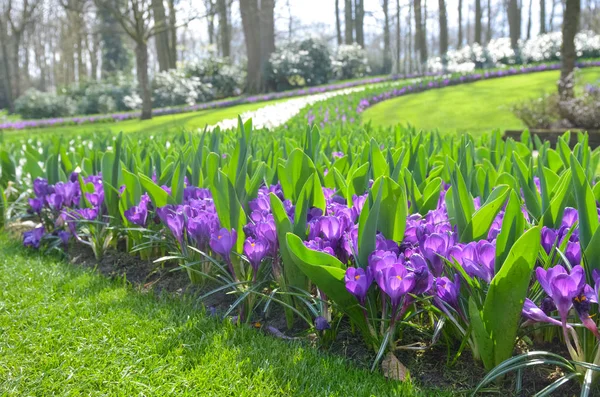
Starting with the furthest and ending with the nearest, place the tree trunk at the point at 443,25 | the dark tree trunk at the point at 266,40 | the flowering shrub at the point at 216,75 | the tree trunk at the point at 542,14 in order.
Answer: the tree trunk at the point at 542,14
the flowering shrub at the point at 216,75
the tree trunk at the point at 443,25
the dark tree trunk at the point at 266,40

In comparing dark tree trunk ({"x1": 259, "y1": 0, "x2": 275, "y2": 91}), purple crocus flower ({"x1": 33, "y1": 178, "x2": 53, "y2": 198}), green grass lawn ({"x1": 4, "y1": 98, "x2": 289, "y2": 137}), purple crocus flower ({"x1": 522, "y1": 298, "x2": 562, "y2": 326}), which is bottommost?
purple crocus flower ({"x1": 522, "y1": 298, "x2": 562, "y2": 326})

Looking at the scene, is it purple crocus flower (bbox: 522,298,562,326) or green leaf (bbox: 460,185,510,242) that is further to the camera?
green leaf (bbox: 460,185,510,242)

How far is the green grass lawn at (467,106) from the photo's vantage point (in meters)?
10.3

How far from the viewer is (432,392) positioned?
1.66 meters

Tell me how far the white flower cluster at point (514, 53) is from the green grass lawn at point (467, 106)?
534 cm

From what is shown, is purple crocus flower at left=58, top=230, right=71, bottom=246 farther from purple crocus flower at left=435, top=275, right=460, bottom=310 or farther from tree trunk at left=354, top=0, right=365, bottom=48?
tree trunk at left=354, top=0, right=365, bottom=48

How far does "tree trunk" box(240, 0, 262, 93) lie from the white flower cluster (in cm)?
839

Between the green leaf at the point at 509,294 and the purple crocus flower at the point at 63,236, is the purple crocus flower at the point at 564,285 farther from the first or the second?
the purple crocus flower at the point at 63,236

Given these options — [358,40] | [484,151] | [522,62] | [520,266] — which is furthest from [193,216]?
[358,40]

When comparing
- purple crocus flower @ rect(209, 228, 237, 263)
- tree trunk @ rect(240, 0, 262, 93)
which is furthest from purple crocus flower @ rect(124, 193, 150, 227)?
tree trunk @ rect(240, 0, 262, 93)

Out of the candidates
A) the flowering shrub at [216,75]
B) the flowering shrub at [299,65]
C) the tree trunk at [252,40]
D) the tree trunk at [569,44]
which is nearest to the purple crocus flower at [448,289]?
the tree trunk at [569,44]

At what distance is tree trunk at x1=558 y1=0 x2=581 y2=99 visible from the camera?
9.80 metres

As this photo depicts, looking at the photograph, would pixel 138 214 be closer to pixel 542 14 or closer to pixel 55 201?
pixel 55 201

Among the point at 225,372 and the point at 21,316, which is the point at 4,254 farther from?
the point at 225,372
